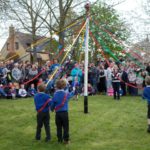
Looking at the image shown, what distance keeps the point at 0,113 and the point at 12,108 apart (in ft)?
3.07

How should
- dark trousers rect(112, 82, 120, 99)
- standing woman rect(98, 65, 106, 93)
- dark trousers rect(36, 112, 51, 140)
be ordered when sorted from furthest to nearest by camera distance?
standing woman rect(98, 65, 106, 93), dark trousers rect(112, 82, 120, 99), dark trousers rect(36, 112, 51, 140)

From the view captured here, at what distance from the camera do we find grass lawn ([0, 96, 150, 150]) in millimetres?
6199

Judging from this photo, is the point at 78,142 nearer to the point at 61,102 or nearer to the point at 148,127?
the point at 61,102

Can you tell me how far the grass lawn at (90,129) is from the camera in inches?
244

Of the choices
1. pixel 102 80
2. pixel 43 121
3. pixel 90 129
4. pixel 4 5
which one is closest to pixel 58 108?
pixel 43 121

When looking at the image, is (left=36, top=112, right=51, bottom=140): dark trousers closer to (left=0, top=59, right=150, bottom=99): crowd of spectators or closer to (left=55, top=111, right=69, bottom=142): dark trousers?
(left=55, top=111, right=69, bottom=142): dark trousers

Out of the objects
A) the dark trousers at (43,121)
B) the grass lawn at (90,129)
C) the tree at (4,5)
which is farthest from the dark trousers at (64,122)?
the tree at (4,5)

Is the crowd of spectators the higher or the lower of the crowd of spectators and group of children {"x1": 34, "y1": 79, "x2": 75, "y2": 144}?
the higher

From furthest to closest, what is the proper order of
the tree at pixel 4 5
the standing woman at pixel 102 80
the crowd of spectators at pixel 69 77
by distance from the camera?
the standing woman at pixel 102 80 → the crowd of spectators at pixel 69 77 → the tree at pixel 4 5

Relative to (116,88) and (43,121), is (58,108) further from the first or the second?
(116,88)

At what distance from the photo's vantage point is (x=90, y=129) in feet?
24.5

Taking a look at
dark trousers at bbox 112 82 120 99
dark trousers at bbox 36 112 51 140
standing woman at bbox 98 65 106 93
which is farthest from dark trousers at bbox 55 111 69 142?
standing woman at bbox 98 65 106 93

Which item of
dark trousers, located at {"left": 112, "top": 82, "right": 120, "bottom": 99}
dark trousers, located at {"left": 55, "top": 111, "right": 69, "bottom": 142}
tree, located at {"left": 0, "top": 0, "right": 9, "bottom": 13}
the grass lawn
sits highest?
tree, located at {"left": 0, "top": 0, "right": 9, "bottom": 13}

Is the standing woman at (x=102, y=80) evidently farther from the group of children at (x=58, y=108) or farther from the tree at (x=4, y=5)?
the group of children at (x=58, y=108)
